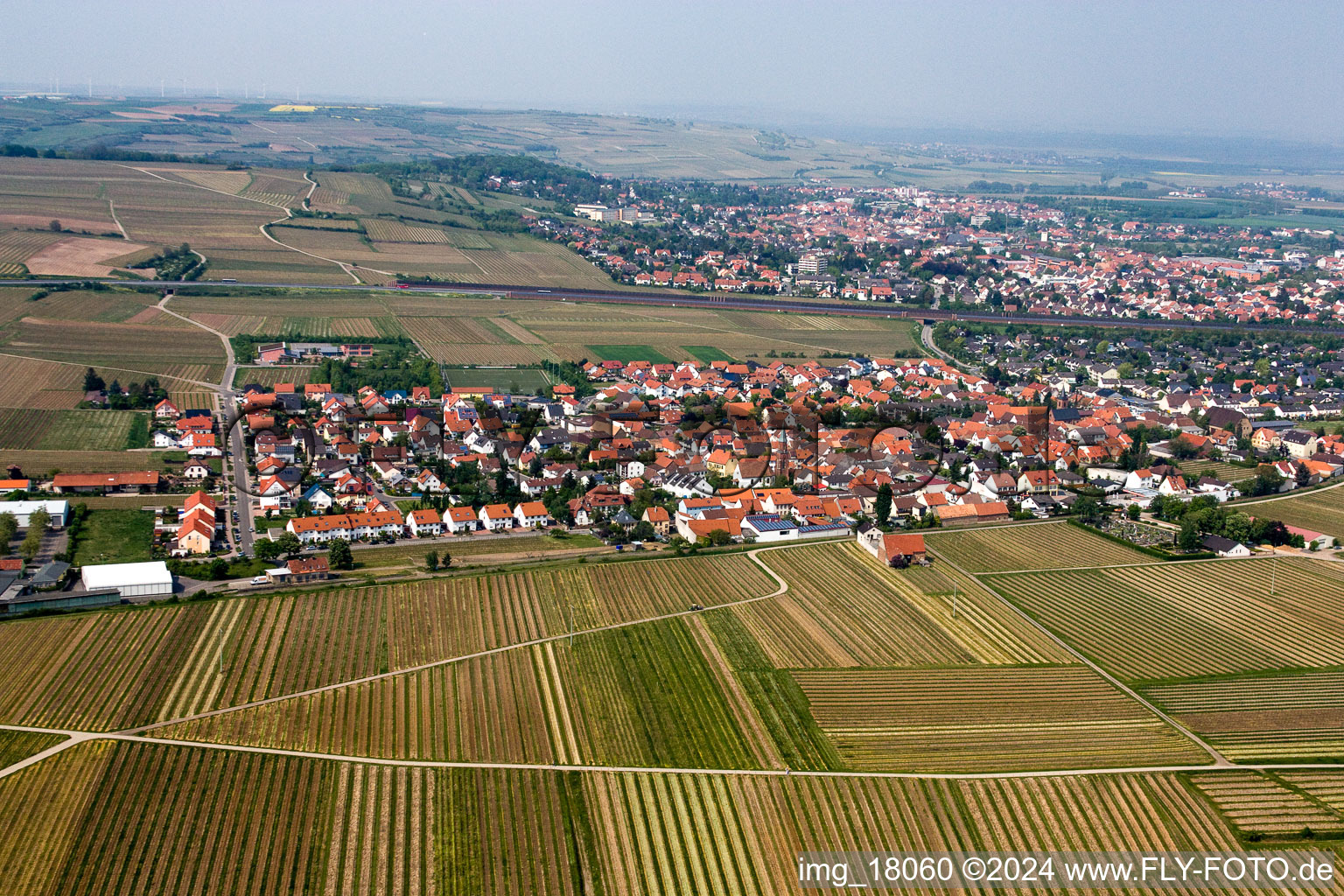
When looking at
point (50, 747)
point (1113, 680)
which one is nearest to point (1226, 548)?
point (1113, 680)

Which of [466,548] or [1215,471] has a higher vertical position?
[1215,471]

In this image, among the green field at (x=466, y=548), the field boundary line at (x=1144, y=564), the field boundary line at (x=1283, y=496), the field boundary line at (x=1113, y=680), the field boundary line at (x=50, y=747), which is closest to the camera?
the field boundary line at (x=50, y=747)

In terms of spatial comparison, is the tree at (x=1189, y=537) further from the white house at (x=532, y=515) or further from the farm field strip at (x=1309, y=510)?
the white house at (x=532, y=515)


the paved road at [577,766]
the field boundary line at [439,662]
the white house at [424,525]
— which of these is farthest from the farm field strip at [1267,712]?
the white house at [424,525]

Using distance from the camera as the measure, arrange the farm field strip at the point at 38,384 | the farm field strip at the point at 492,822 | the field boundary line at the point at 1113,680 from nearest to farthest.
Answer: the farm field strip at the point at 492,822, the field boundary line at the point at 1113,680, the farm field strip at the point at 38,384

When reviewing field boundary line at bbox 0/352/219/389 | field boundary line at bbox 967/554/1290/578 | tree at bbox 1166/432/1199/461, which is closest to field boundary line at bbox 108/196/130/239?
field boundary line at bbox 0/352/219/389

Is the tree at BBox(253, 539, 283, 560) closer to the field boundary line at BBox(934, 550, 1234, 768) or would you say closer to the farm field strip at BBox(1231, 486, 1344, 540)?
the field boundary line at BBox(934, 550, 1234, 768)

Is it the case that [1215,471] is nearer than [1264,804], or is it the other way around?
[1264,804]

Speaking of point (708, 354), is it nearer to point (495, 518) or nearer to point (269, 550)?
point (495, 518)
